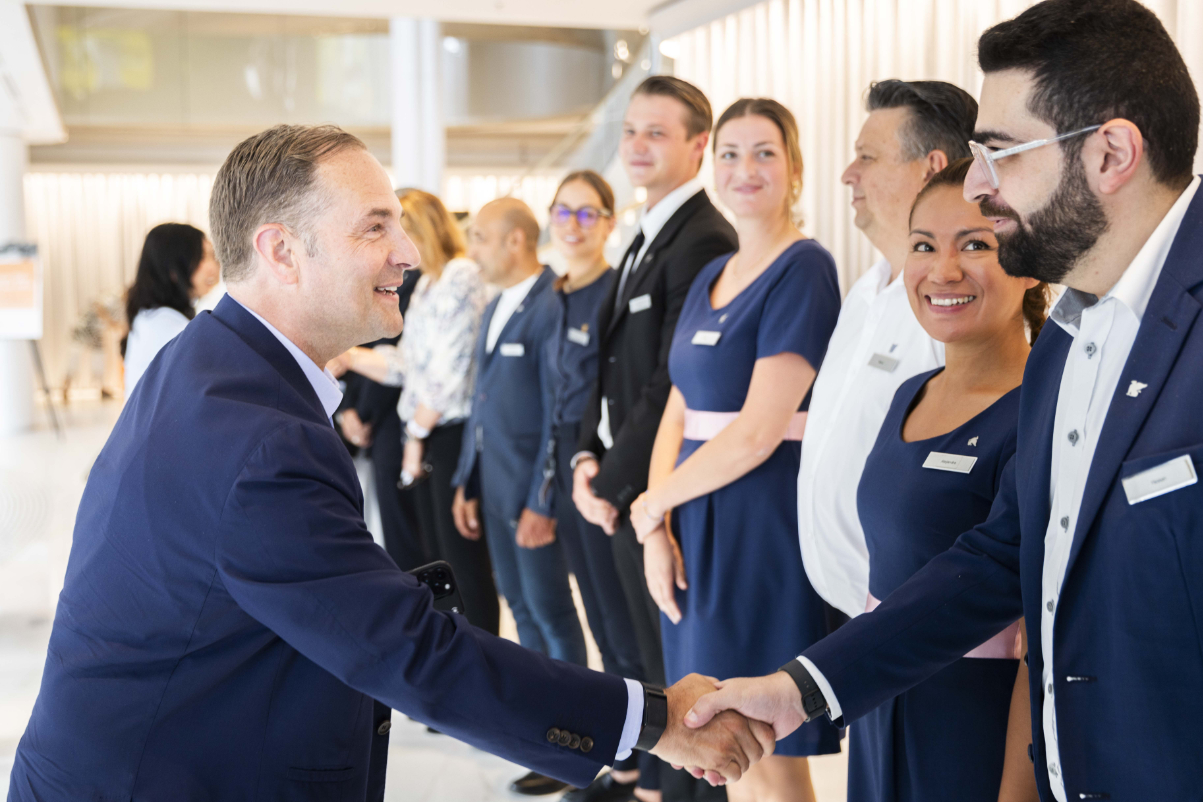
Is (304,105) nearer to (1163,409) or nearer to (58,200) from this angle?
(58,200)

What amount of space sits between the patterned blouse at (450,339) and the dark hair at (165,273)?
2.93 ft

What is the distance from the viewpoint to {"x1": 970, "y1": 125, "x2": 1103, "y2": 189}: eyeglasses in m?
1.25

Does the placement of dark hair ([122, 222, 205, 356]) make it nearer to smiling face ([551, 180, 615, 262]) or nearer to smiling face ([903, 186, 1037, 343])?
smiling face ([551, 180, 615, 262])

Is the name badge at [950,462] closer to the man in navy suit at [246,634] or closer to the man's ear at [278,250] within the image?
the man in navy suit at [246,634]

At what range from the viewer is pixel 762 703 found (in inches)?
65.7

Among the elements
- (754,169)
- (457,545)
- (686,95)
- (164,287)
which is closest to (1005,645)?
(754,169)

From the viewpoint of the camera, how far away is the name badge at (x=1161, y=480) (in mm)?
1039

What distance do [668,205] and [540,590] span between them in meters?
1.45

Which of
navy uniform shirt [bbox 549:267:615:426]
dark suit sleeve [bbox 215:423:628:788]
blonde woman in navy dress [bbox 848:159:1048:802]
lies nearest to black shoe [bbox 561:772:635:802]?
navy uniform shirt [bbox 549:267:615:426]

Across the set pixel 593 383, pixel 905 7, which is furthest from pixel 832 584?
pixel 905 7

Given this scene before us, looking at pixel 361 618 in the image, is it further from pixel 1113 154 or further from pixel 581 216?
pixel 581 216

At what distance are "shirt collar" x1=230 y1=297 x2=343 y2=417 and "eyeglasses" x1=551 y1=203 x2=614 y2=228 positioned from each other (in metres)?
2.03

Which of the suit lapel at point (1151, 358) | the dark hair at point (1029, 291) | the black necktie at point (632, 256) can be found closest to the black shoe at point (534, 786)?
the black necktie at point (632, 256)

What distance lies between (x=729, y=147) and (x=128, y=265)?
17.7m
